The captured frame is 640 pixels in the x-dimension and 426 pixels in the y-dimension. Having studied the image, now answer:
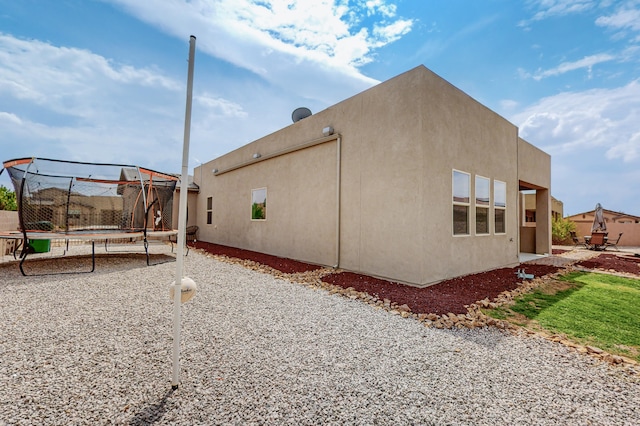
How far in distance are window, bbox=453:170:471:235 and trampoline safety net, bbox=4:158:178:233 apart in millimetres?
7517

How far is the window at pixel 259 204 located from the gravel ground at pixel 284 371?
580 cm

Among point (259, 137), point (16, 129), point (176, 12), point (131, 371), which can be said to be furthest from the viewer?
point (259, 137)

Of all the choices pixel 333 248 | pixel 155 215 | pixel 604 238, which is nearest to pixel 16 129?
pixel 155 215

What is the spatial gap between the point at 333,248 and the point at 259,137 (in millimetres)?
5510

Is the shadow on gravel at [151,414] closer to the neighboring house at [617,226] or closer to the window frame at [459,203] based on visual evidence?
the window frame at [459,203]

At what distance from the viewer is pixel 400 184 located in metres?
5.37

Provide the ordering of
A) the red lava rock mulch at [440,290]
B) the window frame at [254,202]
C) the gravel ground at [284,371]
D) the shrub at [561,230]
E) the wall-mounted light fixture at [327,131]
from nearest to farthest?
the gravel ground at [284,371] < the red lava rock mulch at [440,290] < the wall-mounted light fixture at [327,131] < the window frame at [254,202] < the shrub at [561,230]

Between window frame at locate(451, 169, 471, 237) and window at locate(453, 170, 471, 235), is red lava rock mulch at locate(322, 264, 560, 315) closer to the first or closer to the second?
window frame at locate(451, 169, 471, 237)

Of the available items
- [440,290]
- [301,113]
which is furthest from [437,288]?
[301,113]

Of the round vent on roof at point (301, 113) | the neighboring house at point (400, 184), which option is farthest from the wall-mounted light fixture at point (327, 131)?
the round vent on roof at point (301, 113)

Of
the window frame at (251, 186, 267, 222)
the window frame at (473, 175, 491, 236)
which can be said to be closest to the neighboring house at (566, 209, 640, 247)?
the window frame at (473, 175, 491, 236)

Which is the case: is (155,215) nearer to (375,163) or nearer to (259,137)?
(259,137)

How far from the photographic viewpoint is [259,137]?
10.0m

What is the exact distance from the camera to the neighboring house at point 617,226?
15.8m
